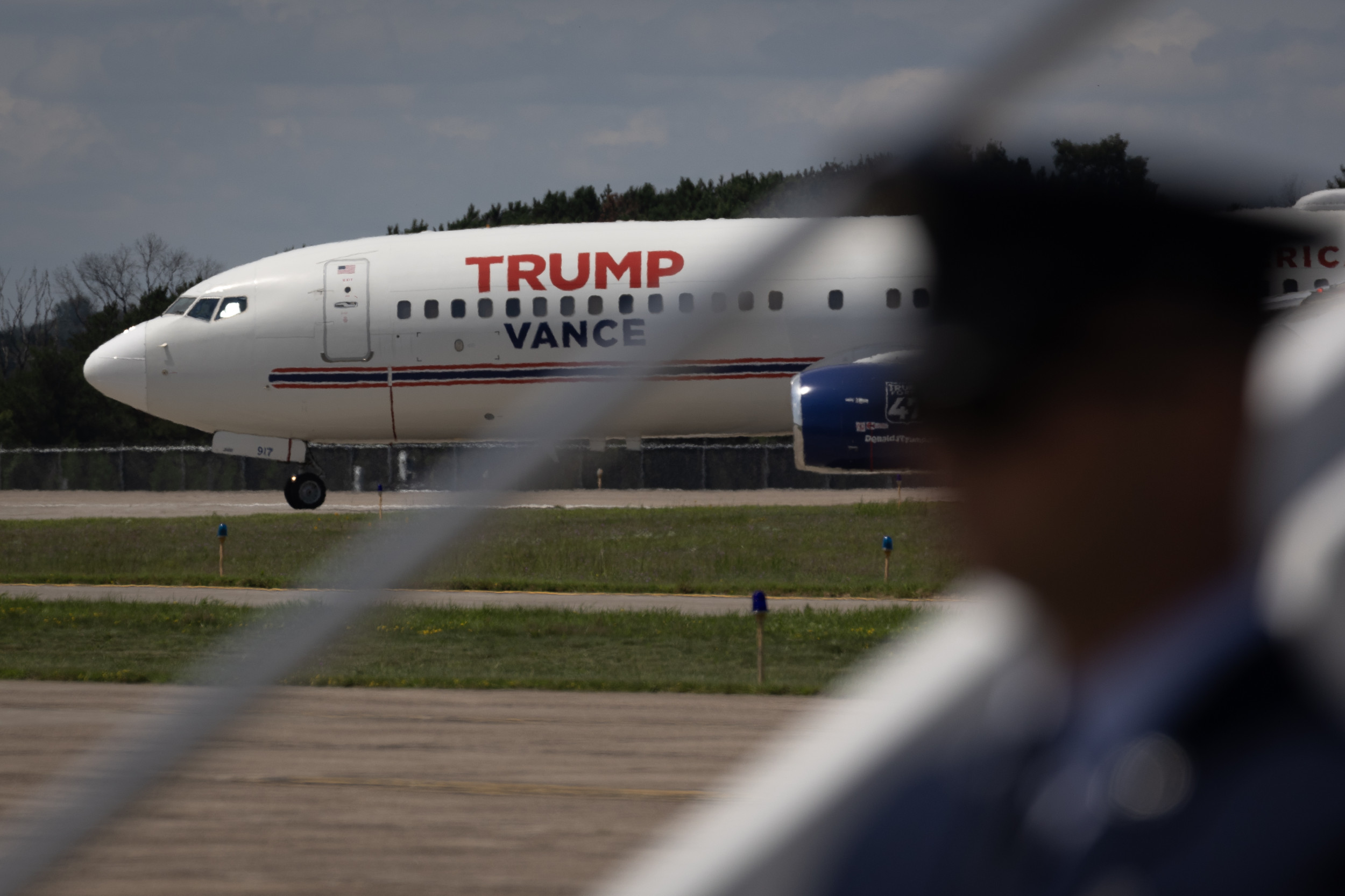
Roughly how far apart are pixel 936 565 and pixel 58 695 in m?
14.2

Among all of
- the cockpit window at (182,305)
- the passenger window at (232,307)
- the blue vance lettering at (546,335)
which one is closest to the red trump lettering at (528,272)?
the blue vance lettering at (546,335)

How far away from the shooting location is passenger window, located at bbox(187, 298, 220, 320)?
2856 centimetres

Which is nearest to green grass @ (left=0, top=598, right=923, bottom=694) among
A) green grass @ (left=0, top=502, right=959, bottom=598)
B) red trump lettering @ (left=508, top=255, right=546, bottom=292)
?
green grass @ (left=0, top=502, right=959, bottom=598)

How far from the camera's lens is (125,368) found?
2903cm

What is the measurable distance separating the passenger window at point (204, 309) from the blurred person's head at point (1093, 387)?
93.8 feet

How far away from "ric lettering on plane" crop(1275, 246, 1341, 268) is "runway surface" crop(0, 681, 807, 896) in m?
5.70

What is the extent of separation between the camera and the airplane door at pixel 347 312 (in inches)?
1091

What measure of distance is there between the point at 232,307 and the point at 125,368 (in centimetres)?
256

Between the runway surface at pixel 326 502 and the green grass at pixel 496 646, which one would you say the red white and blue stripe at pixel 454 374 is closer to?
the runway surface at pixel 326 502

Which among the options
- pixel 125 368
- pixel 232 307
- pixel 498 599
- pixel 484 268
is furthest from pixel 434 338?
pixel 498 599

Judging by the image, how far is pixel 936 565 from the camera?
5.51 ft

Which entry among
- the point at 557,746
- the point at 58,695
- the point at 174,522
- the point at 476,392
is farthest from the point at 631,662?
the point at 174,522

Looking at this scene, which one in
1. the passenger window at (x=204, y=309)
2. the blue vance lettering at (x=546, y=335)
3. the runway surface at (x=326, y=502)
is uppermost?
the passenger window at (x=204, y=309)

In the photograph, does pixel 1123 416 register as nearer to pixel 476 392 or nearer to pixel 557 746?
pixel 557 746
